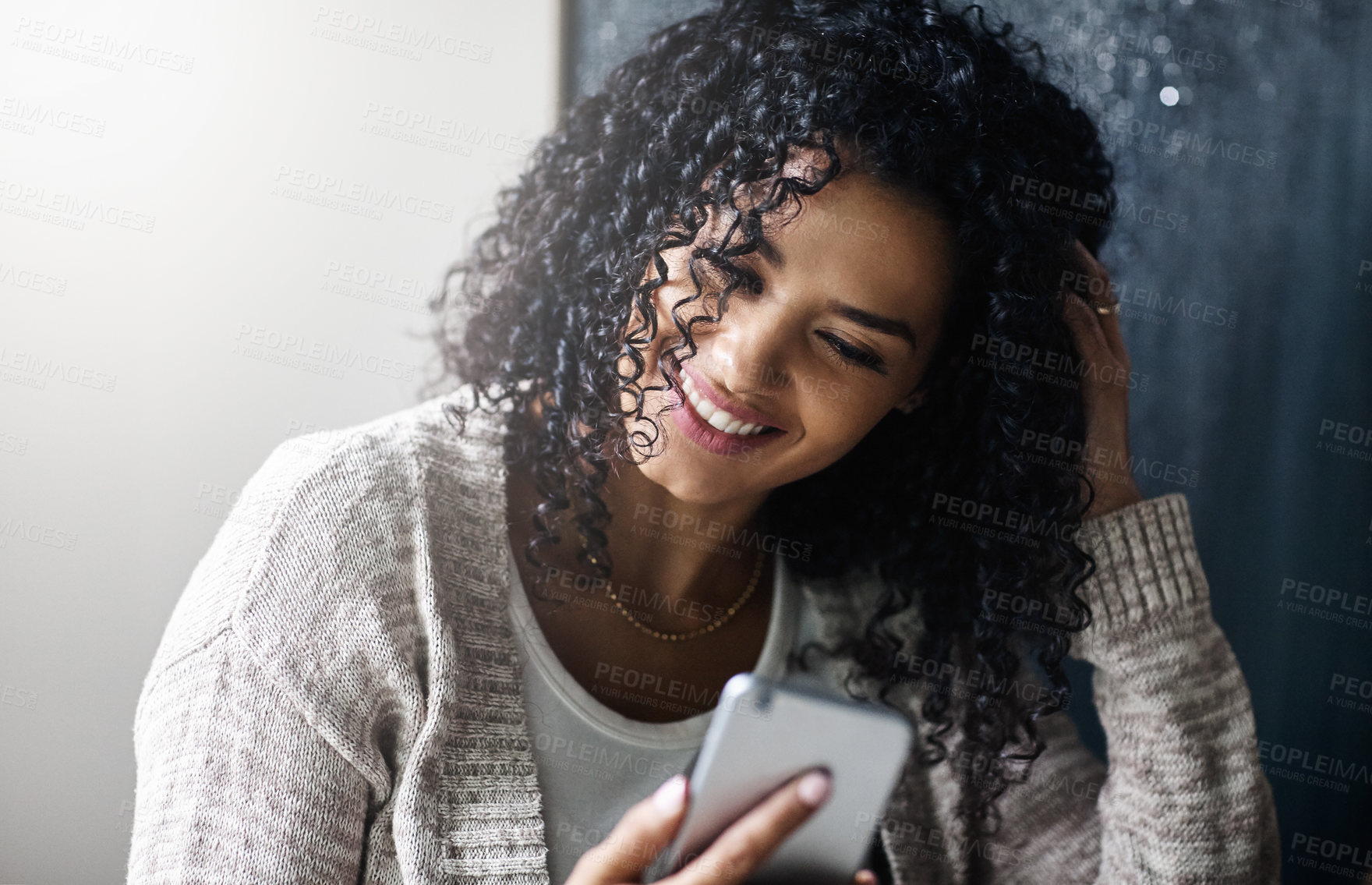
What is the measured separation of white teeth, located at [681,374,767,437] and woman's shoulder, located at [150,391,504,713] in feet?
0.69

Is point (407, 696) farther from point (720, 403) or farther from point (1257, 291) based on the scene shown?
point (1257, 291)

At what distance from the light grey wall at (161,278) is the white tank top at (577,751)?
1.03ft

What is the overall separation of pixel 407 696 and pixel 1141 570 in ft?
2.19

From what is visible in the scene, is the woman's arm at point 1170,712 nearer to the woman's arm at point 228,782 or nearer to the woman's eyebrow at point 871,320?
the woman's eyebrow at point 871,320

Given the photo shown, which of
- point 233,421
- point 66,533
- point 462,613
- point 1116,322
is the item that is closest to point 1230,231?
point 1116,322

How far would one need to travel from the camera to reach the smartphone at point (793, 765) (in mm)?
706

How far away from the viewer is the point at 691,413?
0.80 meters

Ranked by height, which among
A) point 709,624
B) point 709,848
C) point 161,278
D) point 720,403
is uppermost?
point 161,278

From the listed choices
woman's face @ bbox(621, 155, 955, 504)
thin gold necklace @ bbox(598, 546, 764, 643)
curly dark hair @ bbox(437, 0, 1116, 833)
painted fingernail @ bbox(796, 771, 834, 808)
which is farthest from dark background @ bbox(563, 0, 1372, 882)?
painted fingernail @ bbox(796, 771, 834, 808)

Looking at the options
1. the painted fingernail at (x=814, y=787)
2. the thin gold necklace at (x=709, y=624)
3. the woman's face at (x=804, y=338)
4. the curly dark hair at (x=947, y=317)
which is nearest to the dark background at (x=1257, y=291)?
the curly dark hair at (x=947, y=317)

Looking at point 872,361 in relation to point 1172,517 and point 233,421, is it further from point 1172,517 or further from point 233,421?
point 233,421

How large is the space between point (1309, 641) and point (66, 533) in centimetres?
Result: 124

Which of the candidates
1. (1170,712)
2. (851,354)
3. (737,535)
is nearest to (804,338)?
(851,354)

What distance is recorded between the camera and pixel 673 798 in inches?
28.4
